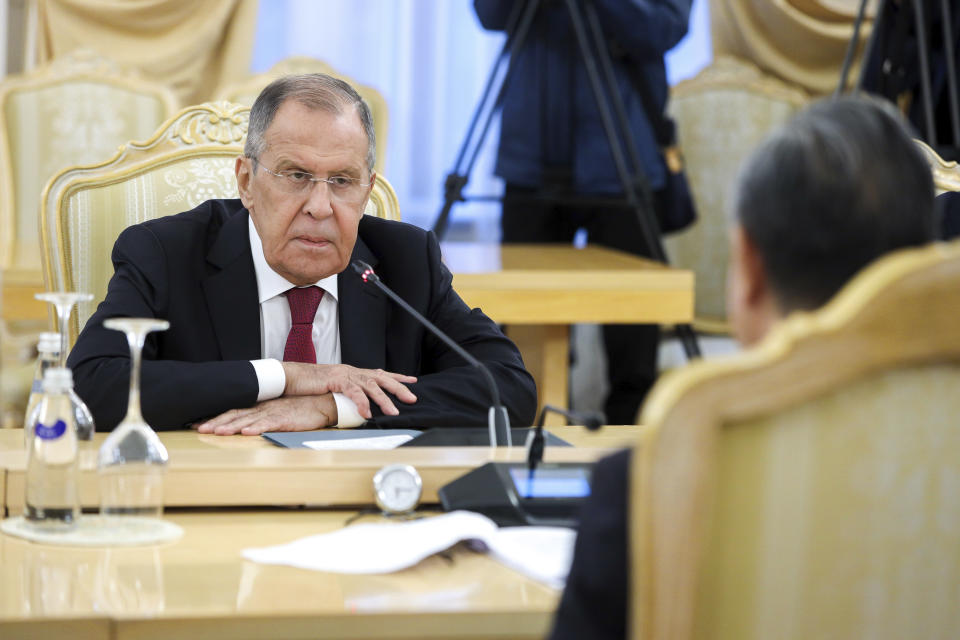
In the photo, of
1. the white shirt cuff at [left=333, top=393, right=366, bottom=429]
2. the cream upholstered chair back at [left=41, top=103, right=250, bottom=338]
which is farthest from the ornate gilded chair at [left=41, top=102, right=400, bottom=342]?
the white shirt cuff at [left=333, top=393, right=366, bottom=429]

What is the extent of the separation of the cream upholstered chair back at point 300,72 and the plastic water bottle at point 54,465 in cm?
227

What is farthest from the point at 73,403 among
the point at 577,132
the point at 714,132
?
the point at 714,132

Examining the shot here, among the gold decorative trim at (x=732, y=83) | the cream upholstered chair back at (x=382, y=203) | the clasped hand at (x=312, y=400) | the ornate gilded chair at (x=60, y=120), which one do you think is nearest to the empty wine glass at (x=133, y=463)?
the clasped hand at (x=312, y=400)

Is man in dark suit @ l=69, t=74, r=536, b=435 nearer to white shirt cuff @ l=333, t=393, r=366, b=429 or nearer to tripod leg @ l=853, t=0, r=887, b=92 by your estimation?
white shirt cuff @ l=333, t=393, r=366, b=429

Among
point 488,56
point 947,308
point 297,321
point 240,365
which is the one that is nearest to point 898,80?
point 488,56

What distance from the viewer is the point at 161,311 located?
1906 mm

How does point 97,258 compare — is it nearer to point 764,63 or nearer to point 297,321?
point 297,321

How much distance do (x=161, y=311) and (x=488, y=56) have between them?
2.82 metres

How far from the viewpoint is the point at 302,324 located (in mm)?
1982

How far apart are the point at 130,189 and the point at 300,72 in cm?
163

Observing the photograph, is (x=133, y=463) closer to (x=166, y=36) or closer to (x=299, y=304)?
(x=299, y=304)

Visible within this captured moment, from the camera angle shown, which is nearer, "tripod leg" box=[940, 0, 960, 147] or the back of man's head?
the back of man's head

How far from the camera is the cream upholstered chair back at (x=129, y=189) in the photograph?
203 centimetres

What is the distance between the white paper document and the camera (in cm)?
145
